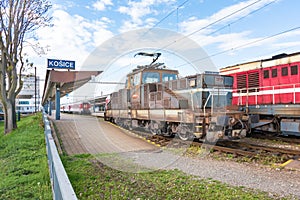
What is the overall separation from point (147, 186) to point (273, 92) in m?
8.79

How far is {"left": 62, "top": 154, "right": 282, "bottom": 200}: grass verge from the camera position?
4176mm

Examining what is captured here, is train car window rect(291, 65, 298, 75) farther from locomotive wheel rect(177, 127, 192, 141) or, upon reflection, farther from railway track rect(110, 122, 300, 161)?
locomotive wheel rect(177, 127, 192, 141)

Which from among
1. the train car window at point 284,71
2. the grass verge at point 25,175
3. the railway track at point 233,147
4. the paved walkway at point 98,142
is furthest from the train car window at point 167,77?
the grass verge at point 25,175

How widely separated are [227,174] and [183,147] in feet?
9.33

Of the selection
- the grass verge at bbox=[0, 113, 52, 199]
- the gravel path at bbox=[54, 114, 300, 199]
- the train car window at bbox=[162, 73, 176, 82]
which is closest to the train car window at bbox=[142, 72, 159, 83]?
the train car window at bbox=[162, 73, 176, 82]

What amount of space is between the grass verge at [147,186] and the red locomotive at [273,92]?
20.3 feet

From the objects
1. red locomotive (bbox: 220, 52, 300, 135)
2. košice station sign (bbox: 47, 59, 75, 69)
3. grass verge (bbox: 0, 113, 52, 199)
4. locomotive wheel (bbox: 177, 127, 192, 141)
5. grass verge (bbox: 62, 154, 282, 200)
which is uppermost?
košice station sign (bbox: 47, 59, 75, 69)

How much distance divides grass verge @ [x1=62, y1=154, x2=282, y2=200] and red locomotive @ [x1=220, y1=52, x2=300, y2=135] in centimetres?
620

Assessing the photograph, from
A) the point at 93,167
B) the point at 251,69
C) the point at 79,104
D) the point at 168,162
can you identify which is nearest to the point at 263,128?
the point at 251,69

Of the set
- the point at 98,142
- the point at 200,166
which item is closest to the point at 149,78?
the point at 98,142

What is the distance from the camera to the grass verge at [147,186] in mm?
4176

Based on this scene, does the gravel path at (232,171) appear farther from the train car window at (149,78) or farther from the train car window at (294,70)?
the train car window at (294,70)

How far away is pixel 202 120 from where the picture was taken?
7691 mm

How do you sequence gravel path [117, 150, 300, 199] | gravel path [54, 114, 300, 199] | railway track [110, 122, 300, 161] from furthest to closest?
1. railway track [110, 122, 300, 161]
2. gravel path [54, 114, 300, 199]
3. gravel path [117, 150, 300, 199]
